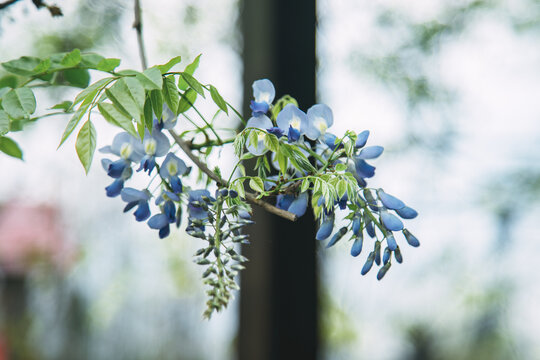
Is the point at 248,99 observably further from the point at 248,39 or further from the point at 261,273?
the point at 261,273

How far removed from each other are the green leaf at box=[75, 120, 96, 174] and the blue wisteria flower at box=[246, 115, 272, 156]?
0.10 metres

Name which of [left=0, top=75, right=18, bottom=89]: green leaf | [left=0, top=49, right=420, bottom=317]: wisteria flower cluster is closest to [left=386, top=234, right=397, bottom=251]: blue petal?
[left=0, top=49, right=420, bottom=317]: wisteria flower cluster

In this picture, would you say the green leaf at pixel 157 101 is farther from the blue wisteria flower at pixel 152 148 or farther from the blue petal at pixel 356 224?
the blue petal at pixel 356 224

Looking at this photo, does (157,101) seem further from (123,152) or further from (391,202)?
(391,202)

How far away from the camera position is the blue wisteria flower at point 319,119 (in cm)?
38

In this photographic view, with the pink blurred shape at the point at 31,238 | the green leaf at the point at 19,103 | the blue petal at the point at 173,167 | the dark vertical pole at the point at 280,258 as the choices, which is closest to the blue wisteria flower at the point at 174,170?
the blue petal at the point at 173,167

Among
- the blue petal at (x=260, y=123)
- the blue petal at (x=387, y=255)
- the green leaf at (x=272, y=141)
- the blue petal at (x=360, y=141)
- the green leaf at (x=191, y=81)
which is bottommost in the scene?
the blue petal at (x=387, y=255)

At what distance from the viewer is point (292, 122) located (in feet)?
1.17

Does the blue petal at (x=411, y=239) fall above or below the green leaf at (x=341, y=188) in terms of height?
below

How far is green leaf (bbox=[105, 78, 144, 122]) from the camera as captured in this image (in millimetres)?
334

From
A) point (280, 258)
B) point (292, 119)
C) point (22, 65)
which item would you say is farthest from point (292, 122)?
point (280, 258)

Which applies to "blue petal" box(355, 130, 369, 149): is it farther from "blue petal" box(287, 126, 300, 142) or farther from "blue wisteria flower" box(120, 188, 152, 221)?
"blue wisteria flower" box(120, 188, 152, 221)

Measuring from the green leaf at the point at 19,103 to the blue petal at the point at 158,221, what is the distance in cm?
12

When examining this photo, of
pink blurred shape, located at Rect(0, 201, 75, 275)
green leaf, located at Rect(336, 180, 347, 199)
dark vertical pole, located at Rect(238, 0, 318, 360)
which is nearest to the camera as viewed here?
green leaf, located at Rect(336, 180, 347, 199)
